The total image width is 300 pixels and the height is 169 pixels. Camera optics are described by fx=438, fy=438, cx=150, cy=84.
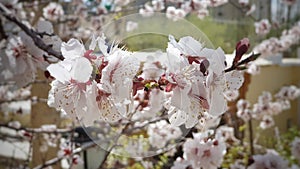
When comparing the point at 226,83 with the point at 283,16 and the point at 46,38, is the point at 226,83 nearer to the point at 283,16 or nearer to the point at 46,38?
the point at 46,38

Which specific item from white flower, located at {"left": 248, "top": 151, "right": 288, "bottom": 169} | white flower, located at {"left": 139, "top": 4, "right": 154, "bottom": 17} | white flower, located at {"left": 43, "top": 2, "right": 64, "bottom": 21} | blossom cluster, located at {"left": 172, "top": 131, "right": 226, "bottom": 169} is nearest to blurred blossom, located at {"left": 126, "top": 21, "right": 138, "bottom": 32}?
white flower, located at {"left": 139, "top": 4, "right": 154, "bottom": 17}

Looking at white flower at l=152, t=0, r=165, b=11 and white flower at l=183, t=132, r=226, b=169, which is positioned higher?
white flower at l=152, t=0, r=165, b=11

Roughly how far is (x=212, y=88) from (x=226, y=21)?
2.30 meters

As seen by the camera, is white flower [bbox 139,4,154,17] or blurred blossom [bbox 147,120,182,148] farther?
blurred blossom [bbox 147,120,182,148]

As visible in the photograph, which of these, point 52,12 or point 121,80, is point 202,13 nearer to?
point 52,12

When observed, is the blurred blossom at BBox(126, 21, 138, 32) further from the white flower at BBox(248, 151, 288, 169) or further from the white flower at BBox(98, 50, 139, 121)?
the white flower at BBox(248, 151, 288, 169)

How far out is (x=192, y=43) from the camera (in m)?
0.47

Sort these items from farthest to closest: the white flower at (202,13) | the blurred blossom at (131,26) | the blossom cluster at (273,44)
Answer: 1. the blossom cluster at (273,44)
2. the white flower at (202,13)
3. the blurred blossom at (131,26)

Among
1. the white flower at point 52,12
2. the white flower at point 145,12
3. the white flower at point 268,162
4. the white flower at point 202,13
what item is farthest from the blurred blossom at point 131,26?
the white flower at point 202,13

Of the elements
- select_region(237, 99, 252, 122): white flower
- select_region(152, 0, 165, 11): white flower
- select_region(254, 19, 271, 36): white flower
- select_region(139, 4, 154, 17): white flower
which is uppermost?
select_region(152, 0, 165, 11): white flower

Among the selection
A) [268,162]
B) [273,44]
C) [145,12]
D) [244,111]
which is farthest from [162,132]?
[273,44]

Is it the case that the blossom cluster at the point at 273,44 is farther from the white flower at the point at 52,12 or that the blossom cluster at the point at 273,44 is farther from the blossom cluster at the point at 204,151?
the blossom cluster at the point at 204,151

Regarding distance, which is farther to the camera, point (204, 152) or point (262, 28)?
point (262, 28)

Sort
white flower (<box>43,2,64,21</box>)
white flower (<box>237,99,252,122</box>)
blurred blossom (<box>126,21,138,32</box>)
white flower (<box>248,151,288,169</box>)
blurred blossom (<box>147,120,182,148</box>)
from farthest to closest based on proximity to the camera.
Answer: white flower (<box>237,99,252,122</box>)
white flower (<box>43,2,64,21</box>)
blurred blossom (<box>147,120,182,148</box>)
white flower (<box>248,151,288,169</box>)
blurred blossom (<box>126,21,138,32</box>)
